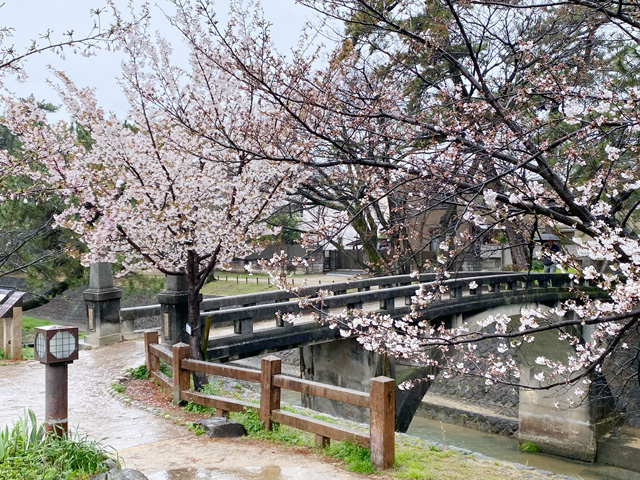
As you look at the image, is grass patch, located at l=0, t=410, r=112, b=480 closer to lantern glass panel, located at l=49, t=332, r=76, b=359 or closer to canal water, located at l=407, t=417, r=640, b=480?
lantern glass panel, located at l=49, t=332, r=76, b=359

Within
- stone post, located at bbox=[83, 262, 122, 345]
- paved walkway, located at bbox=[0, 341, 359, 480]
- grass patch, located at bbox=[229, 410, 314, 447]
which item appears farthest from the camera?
stone post, located at bbox=[83, 262, 122, 345]

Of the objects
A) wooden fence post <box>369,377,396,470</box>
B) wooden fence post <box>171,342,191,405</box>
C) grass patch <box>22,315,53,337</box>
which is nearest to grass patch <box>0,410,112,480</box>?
wooden fence post <box>369,377,396,470</box>

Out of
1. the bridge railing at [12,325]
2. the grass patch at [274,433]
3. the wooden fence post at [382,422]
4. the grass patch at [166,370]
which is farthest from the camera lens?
the bridge railing at [12,325]

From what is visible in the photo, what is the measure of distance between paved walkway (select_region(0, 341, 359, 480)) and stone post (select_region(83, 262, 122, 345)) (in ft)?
8.04

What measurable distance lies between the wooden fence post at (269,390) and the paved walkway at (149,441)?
40cm

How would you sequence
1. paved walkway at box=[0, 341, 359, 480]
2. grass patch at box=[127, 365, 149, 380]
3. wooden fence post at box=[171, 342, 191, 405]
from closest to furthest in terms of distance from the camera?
paved walkway at box=[0, 341, 359, 480] → wooden fence post at box=[171, 342, 191, 405] → grass patch at box=[127, 365, 149, 380]

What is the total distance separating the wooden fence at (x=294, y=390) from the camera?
234 inches

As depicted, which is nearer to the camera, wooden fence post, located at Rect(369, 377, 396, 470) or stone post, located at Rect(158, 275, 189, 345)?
wooden fence post, located at Rect(369, 377, 396, 470)

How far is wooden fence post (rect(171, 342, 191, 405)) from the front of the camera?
8.60m

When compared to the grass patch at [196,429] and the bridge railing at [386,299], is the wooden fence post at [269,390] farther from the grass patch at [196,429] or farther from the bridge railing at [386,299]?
the bridge railing at [386,299]

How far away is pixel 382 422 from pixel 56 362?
11.1ft

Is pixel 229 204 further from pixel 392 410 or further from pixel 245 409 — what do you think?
pixel 392 410

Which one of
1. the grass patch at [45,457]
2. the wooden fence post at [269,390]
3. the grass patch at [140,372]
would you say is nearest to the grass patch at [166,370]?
the grass patch at [140,372]

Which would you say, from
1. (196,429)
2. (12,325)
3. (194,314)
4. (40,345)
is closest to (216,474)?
(196,429)
